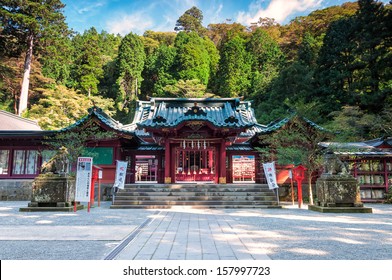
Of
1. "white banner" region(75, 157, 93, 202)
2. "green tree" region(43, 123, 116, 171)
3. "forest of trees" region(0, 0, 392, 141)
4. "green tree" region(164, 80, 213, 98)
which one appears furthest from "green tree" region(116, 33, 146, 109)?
"white banner" region(75, 157, 93, 202)

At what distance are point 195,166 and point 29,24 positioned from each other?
23599 mm

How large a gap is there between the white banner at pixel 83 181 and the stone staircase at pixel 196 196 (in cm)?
209

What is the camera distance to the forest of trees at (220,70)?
71.8ft

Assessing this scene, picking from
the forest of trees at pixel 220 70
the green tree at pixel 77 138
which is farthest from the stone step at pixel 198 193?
the forest of trees at pixel 220 70

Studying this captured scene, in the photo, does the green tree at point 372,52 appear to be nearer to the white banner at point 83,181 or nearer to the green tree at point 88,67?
the white banner at point 83,181

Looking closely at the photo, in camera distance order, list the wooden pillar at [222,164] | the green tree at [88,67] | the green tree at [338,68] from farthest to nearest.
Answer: the green tree at [88,67] < the green tree at [338,68] < the wooden pillar at [222,164]

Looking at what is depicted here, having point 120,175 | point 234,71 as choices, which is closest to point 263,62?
point 234,71

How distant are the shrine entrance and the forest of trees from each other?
6.50 m

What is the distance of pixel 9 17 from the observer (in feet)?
88.0

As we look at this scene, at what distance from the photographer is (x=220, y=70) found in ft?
131

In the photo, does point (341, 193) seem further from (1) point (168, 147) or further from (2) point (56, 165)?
(2) point (56, 165)

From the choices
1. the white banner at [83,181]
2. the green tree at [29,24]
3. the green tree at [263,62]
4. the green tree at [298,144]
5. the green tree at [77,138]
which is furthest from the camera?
the green tree at [263,62]

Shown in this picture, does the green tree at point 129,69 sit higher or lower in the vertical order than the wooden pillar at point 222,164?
higher

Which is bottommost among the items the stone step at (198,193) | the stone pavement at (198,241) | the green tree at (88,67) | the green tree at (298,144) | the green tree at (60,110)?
the stone pavement at (198,241)
